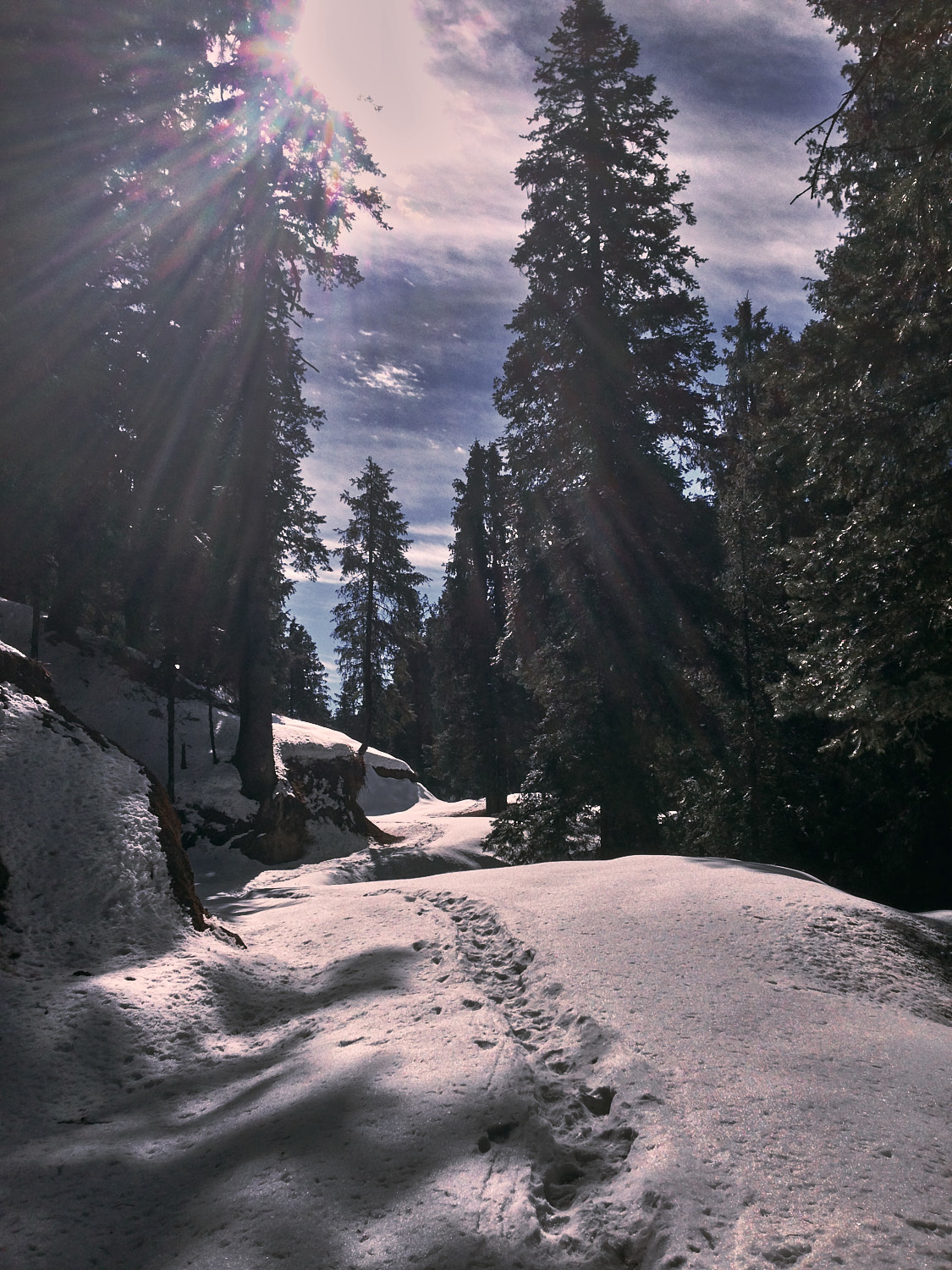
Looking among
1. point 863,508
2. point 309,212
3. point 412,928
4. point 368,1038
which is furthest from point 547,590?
point 309,212

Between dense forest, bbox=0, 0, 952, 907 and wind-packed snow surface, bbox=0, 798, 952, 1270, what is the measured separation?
4.52 metres

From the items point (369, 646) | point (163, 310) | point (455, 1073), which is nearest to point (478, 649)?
point (369, 646)

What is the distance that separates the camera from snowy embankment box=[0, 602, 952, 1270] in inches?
93.2

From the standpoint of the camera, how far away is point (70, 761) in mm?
5625

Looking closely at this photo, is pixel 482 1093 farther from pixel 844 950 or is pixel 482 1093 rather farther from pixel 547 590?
pixel 547 590

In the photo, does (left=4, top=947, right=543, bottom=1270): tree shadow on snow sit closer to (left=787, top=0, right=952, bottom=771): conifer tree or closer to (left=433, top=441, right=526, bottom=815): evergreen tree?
(left=787, top=0, right=952, bottom=771): conifer tree

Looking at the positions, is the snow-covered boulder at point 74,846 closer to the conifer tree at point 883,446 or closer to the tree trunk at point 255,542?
the conifer tree at point 883,446

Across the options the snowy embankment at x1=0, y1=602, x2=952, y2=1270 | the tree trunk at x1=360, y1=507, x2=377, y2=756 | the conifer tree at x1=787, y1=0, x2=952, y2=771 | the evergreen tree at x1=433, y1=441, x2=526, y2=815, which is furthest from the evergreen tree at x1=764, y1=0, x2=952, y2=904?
the tree trunk at x1=360, y1=507, x2=377, y2=756

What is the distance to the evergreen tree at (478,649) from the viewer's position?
24.6 m

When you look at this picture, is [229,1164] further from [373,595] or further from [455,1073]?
[373,595]

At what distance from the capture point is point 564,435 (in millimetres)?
12906

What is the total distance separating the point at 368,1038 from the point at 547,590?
9.80m

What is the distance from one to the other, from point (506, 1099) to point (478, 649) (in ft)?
71.6

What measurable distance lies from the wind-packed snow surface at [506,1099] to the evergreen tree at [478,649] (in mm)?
18161
